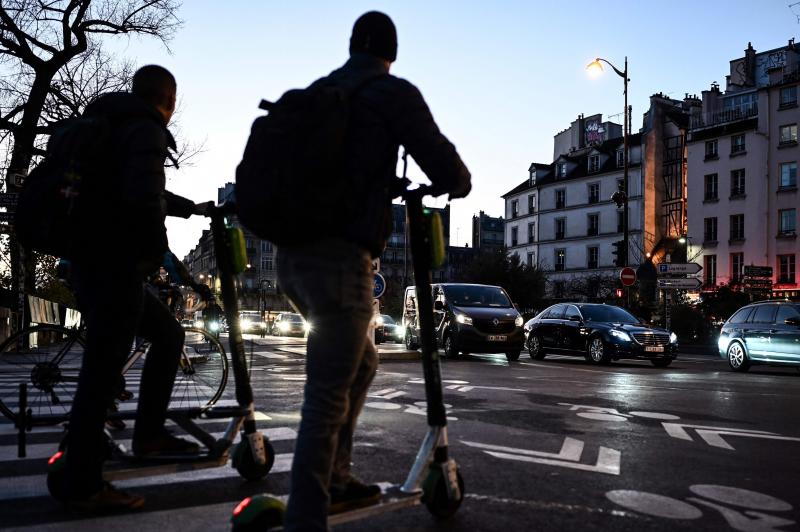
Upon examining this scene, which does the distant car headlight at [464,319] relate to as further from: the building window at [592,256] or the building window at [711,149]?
the building window at [592,256]

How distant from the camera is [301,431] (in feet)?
8.86

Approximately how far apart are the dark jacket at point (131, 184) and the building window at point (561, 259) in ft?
241

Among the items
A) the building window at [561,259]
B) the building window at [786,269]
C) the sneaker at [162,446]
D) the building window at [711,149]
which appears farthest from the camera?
the building window at [561,259]

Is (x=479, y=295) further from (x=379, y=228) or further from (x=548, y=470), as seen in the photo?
(x=379, y=228)

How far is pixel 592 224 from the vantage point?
72.9 meters

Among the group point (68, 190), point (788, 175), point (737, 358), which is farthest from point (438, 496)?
point (788, 175)

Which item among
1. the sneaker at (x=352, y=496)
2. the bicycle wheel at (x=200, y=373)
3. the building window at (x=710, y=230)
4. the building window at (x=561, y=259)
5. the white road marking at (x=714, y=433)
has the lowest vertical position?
the white road marking at (x=714, y=433)

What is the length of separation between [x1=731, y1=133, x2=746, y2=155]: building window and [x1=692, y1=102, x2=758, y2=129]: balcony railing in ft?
6.33

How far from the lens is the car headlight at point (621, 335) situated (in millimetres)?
18625

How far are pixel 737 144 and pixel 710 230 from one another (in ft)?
20.5

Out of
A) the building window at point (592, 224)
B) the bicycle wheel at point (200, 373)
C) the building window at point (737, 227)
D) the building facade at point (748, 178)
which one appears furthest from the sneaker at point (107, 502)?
the building window at point (592, 224)

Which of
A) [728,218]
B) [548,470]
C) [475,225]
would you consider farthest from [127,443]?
[475,225]

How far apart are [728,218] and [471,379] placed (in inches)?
1935

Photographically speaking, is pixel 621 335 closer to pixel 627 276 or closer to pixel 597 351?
pixel 597 351
